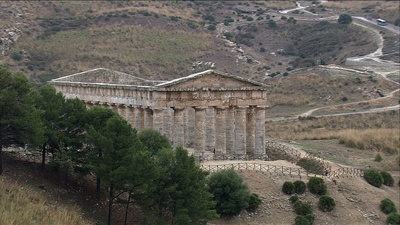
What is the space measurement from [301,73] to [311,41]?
110ft

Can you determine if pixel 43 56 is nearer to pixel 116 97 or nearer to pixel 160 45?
pixel 160 45

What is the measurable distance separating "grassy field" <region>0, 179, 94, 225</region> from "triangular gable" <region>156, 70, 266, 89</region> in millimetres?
16044

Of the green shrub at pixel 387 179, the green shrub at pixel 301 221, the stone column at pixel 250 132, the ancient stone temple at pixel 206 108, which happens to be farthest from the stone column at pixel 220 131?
the green shrub at pixel 387 179

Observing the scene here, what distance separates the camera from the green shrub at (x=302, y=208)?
42.4 metres

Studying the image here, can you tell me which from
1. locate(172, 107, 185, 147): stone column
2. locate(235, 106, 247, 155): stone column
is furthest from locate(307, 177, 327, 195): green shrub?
locate(172, 107, 185, 147): stone column

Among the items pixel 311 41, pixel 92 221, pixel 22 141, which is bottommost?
pixel 92 221

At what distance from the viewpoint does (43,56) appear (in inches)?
4043

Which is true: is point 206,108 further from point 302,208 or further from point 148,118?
point 302,208

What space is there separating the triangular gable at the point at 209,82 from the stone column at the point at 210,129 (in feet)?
6.83

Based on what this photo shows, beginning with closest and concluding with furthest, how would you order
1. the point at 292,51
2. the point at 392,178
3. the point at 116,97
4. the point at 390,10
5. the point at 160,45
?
the point at 392,178, the point at 116,97, the point at 160,45, the point at 292,51, the point at 390,10

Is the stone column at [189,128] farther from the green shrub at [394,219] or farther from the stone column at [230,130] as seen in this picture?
the green shrub at [394,219]

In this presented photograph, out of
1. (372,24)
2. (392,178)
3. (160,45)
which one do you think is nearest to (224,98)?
(392,178)

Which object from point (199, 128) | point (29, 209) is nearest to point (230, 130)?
point (199, 128)

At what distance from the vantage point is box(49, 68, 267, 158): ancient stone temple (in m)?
49.7
